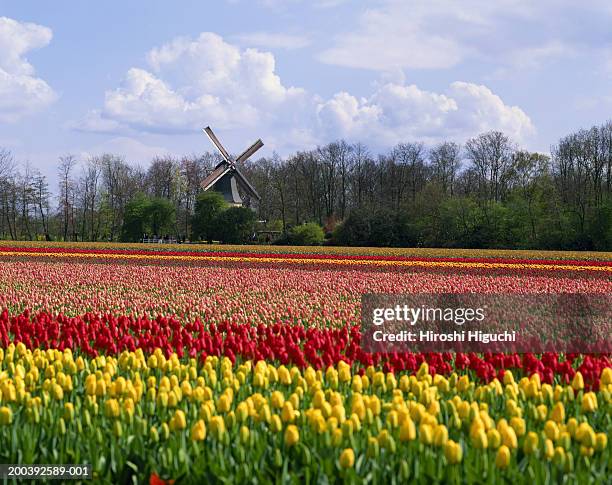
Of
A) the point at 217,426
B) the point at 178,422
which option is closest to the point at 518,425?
the point at 217,426

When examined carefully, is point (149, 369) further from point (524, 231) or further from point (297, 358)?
point (524, 231)

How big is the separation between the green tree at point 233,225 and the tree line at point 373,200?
0.10 m

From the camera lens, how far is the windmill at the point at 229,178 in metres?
63.3

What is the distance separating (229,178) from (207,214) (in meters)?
10.4

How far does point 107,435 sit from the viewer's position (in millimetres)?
3795

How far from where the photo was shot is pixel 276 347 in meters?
5.99

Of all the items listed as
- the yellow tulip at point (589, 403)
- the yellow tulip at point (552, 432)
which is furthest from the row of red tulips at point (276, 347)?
the yellow tulip at point (552, 432)

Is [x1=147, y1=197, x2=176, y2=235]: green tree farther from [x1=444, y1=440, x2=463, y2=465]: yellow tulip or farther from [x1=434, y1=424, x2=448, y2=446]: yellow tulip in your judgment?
[x1=444, y1=440, x2=463, y2=465]: yellow tulip

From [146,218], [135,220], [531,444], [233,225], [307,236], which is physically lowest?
[531,444]

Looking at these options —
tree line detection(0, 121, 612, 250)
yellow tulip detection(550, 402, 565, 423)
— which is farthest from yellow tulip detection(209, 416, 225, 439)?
tree line detection(0, 121, 612, 250)

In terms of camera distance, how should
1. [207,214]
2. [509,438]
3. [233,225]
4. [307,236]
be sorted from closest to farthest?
[509,438] → [307,236] → [233,225] → [207,214]

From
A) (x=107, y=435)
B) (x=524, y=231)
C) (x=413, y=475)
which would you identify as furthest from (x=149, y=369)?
(x=524, y=231)

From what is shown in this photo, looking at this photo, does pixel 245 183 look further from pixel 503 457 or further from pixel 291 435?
pixel 503 457

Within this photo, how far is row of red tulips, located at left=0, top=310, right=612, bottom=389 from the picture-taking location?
5301mm
